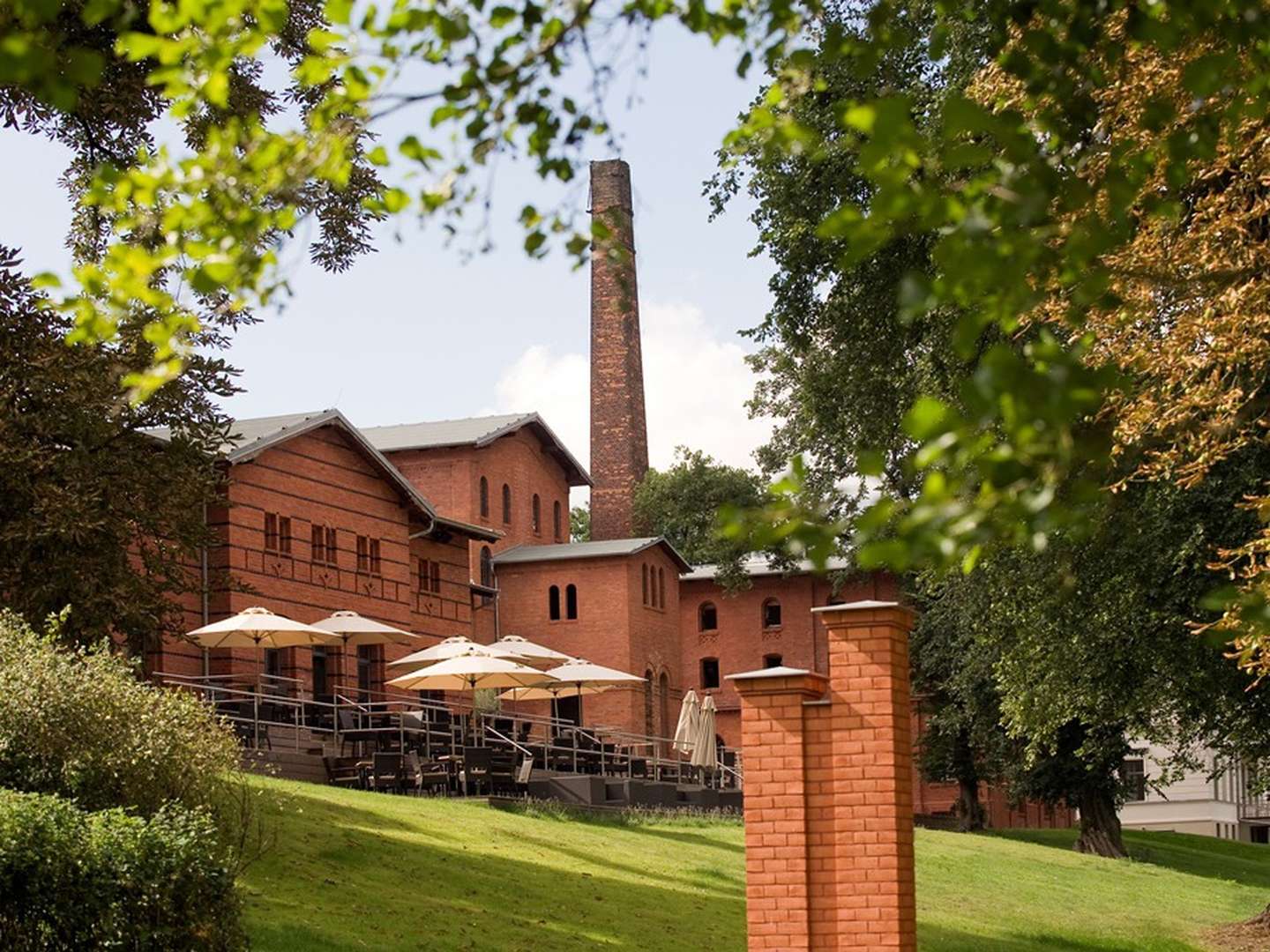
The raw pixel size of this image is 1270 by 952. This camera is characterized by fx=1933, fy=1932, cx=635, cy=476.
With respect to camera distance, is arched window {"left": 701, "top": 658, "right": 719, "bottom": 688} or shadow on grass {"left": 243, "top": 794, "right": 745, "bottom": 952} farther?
arched window {"left": 701, "top": 658, "right": 719, "bottom": 688}

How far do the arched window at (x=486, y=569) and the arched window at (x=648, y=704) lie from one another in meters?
5.76

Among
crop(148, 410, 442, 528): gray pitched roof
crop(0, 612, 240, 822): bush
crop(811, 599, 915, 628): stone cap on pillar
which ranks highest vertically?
crop(148, 410, 442, 528): gray pitched roof

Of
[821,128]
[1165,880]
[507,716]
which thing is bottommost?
[1165,880]

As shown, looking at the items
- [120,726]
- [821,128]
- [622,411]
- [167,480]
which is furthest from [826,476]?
[622,411]

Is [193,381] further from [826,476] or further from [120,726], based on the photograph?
[826,476]

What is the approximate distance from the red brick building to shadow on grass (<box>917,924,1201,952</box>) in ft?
61.0

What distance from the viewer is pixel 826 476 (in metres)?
37.4

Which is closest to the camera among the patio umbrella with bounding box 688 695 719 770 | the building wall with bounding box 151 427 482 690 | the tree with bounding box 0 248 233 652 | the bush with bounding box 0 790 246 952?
the bush with bounding box 0 790 246 952

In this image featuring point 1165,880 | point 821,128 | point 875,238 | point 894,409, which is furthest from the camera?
point 1165,880

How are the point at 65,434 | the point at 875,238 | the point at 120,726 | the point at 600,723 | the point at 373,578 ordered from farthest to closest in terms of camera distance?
the point at 600,723
the point at 373,578
the point at 65,434
the point at 120,726
the point at 875,238

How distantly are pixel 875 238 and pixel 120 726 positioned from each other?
12162mm

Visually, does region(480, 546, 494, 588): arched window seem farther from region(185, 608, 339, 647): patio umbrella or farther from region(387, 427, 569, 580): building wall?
region(185, 608, 339, 647): patio umbrella

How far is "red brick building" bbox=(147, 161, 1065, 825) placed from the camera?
1651 inches

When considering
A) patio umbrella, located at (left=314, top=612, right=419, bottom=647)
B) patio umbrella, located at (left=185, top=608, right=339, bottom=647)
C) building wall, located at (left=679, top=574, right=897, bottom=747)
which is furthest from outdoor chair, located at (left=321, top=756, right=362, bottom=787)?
building wall, located at (left=679, top=574, right=897, bottom=747)
